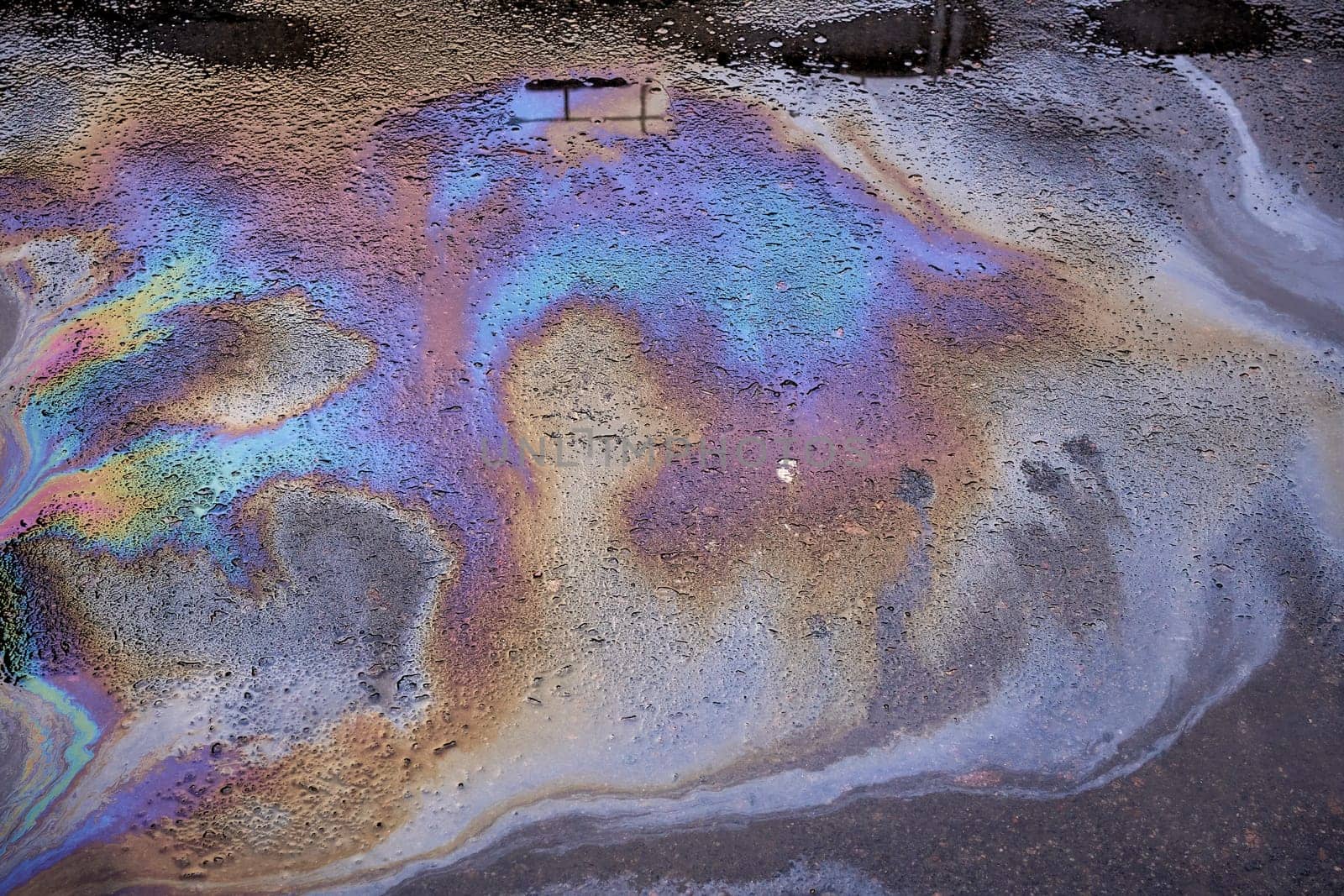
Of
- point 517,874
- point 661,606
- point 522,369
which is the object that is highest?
point 522,369

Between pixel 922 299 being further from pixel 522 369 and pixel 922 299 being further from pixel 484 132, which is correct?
pixel 484 132

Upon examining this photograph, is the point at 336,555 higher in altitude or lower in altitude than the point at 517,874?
higher

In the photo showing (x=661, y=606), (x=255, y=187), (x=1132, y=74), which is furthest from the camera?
(x=1132, y=74)

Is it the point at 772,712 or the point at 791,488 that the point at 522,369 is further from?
the point at 772,712

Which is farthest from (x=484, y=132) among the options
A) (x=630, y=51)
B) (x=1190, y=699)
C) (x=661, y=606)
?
(x=1190, y=699)

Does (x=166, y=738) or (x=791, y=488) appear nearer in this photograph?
(x=166, y=738)

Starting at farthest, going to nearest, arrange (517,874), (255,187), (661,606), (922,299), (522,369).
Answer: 1. (255,187)
2. (922,299)
3. (522,369)
4. (661,606)
5. (517,874)
